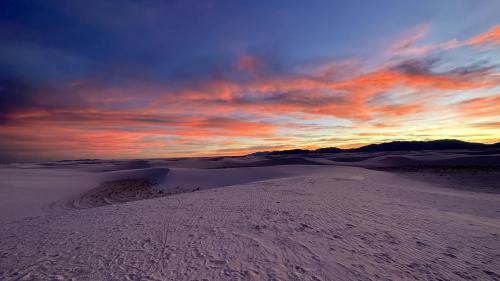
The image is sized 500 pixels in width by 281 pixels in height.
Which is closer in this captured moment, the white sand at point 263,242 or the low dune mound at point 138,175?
the white sand at point 263,242

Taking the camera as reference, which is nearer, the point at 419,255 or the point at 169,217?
the point at 419,255

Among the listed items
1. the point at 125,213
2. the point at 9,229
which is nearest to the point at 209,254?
the point at 125,213

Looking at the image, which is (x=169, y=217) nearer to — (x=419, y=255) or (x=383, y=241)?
(x=383, y=241)

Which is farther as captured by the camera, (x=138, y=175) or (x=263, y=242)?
(x=138, y=175)

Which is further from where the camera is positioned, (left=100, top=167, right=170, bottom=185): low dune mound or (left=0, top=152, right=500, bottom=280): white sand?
(left=100, top=167, right=170, bottom=185): low dune mound

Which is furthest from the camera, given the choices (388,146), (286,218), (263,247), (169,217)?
(388,146)

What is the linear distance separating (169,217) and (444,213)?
30.7 ft

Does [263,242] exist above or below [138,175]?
below

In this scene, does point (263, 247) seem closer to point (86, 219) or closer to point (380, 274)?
point (380, 274)

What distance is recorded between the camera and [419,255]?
5.19 meters

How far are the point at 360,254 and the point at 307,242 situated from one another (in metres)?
1.15

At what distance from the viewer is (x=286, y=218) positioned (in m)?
7.71

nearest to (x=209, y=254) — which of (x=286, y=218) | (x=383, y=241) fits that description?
(x=286, y=218)

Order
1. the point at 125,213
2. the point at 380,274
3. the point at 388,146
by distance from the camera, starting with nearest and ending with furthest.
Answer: the point at 380,274
the point at 125,213
the point at 388,146
